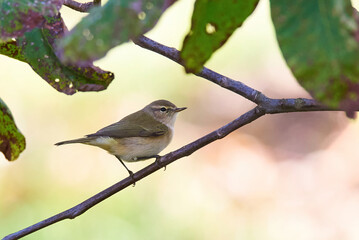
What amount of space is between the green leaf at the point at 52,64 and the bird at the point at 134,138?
5.62ft

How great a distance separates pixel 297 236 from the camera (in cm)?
407

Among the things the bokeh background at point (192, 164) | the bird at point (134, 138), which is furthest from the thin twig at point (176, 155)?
the bokeh background at point (192, 164)

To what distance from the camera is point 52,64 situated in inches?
43.9

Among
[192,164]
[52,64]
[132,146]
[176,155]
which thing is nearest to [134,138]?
[132,146]

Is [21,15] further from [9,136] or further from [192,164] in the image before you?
[192,164]

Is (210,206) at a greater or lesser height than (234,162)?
lesser

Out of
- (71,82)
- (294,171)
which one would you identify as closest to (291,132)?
(294,171)

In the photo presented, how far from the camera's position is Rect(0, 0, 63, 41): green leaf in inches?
30.8

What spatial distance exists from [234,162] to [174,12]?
55.8 inches

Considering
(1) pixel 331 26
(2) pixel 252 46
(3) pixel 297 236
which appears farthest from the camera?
(2) pixel 252 46

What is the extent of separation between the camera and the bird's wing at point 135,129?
3.01 metres

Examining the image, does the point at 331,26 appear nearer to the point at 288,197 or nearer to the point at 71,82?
the point at 71,82

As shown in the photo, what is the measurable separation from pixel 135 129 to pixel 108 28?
8.50ft

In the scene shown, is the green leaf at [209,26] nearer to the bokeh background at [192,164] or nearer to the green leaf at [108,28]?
the green leaf at [108,28]
